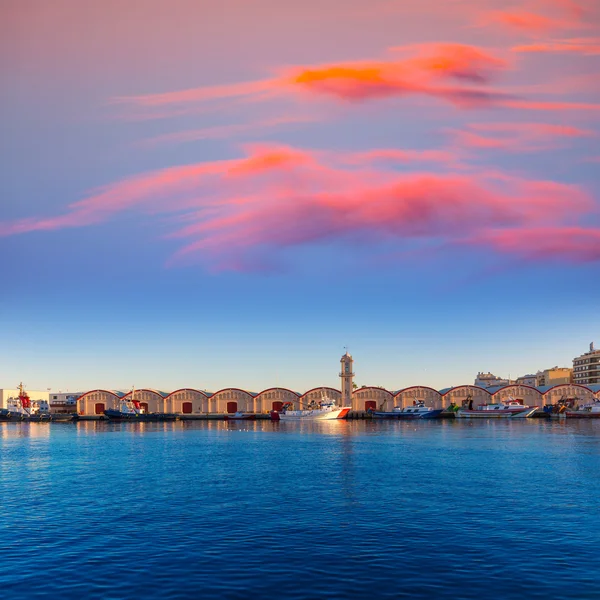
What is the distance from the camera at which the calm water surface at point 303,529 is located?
2806 cm

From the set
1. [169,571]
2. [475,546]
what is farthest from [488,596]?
[169,571]

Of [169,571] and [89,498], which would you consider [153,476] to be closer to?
[89,498]

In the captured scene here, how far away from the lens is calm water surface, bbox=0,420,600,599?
28.1 metres

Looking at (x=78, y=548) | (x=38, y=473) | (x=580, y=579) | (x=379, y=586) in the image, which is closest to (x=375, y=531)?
(x=379, y=586)

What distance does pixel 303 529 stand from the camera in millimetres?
37844

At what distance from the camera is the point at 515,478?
58031 millimetres

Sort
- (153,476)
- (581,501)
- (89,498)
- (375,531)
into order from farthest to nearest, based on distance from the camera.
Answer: (153,476)
(89,498)
(581,501)
(375,531)

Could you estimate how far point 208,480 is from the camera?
58.8 metres

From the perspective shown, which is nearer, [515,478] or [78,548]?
[78,548]

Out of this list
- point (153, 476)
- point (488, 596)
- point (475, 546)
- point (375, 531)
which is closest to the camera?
point (488, 596)

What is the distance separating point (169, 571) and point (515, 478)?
38718 mm

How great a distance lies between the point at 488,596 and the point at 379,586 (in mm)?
4634

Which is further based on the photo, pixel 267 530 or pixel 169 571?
A: pixel 267 530

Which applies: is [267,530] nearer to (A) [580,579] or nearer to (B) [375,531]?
(B) [375,531]
